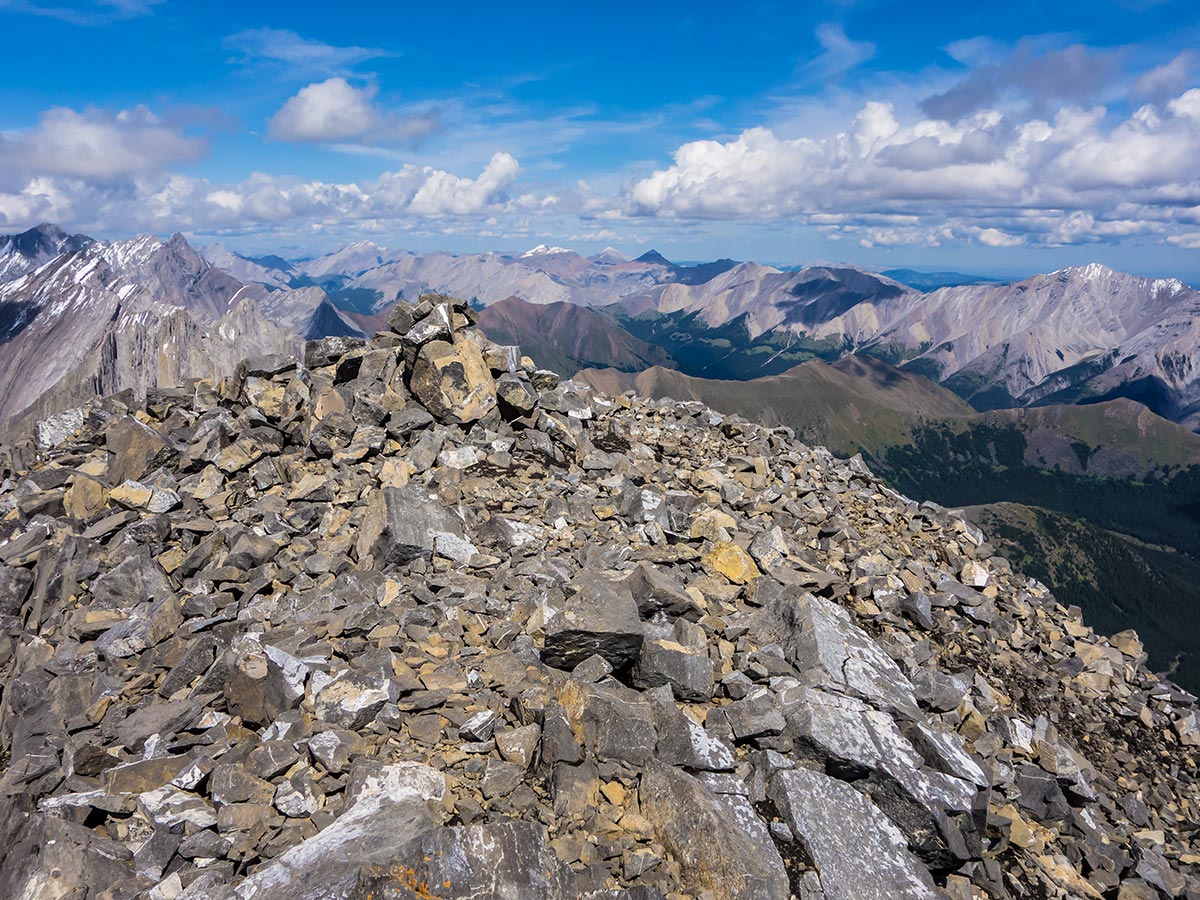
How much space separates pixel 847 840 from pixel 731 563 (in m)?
7.66

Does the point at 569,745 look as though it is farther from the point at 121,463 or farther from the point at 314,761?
the point at 121,463

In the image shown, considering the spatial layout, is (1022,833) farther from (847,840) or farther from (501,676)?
(501,676)

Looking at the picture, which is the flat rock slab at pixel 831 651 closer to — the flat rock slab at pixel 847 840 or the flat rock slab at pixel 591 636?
the flat rock slab at pixel 847 840

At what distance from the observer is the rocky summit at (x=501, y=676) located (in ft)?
28.9

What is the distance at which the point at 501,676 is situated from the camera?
38.8 ft

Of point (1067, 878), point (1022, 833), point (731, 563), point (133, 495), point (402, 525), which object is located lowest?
point (1067, 878)

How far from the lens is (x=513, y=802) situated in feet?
30.7

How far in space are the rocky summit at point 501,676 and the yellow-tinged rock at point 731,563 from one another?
95 millimetres

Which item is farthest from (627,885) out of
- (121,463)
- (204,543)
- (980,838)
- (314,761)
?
(121,463)

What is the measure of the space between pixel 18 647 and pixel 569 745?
14006 millimetres

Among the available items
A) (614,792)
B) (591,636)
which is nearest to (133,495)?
(591,636)

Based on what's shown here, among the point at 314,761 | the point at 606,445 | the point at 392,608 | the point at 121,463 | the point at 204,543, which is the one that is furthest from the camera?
the point at 606,445

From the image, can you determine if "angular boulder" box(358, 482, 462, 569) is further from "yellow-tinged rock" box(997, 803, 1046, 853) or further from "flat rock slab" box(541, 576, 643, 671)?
"yellow-tinged rock" box(997, 803, 1046, 853)

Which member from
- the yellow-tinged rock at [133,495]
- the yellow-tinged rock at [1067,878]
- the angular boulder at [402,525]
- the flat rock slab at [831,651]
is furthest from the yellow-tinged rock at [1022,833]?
the yellow-tinged rock at [133,495]
